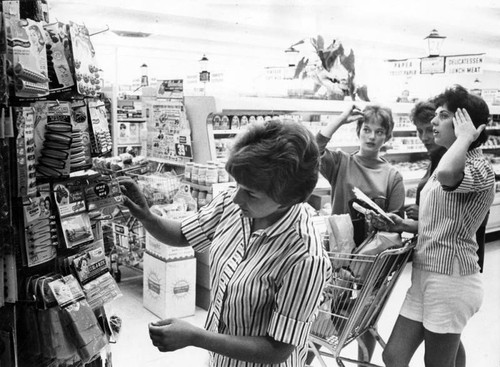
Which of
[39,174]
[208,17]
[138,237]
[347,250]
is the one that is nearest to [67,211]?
[39,174]

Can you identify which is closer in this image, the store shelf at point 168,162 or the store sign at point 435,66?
the store shelf at point 168,162

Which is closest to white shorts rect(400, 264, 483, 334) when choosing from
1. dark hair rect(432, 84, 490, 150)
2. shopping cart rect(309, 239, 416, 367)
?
shopping cart rect(309, 239, 416, 367)

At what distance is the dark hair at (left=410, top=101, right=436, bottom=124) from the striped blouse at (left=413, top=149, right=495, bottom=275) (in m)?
0.52

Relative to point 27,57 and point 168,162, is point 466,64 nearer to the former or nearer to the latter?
point 168,162

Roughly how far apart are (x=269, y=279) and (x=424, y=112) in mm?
1885

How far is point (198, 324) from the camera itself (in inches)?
176

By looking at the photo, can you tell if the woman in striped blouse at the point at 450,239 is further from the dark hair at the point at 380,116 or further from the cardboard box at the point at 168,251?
the cardboard box at the point at 168,251

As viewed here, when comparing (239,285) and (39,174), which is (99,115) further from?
(239,285)

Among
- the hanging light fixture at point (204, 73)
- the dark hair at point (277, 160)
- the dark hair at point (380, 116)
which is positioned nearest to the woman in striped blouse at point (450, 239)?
the dark hair at point (380, 116)

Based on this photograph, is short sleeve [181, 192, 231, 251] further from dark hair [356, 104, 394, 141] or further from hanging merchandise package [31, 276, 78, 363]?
dark hair [356, 104, 394, 141]

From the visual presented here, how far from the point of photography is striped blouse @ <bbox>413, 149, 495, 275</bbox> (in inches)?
97.3

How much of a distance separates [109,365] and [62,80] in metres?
1.11

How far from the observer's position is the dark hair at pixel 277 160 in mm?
1464

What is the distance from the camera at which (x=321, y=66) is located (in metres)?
5.48
